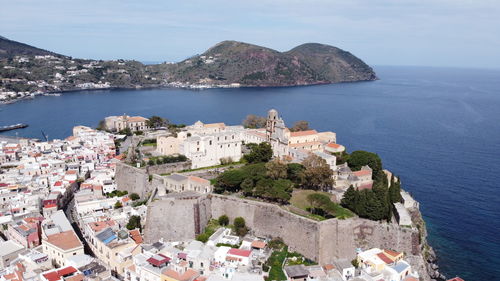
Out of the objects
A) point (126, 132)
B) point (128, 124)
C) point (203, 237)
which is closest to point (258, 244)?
point (203, 237)

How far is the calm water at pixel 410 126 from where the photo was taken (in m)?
34.5

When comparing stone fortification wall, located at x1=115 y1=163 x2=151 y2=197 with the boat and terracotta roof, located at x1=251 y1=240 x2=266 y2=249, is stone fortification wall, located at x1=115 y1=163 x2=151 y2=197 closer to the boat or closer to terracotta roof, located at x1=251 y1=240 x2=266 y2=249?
terracotta roof, located at x1=251 y1=240 x2=266 y2=249

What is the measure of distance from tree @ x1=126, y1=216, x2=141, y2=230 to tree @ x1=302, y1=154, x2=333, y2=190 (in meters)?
13.3

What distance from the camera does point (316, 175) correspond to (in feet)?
103

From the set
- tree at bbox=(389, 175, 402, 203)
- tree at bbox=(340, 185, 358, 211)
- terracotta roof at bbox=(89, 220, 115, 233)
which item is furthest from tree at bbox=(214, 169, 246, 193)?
tree at bbox=(389, 175, 402, 203)

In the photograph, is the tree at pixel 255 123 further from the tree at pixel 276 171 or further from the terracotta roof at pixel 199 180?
Result: the terracotta roof at pixel 199 180

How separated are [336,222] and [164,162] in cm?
1689

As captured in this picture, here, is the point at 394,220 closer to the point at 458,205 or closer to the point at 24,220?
the point at 458,205

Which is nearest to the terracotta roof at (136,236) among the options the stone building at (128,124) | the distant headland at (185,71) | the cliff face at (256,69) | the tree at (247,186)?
the tree at (247,186)

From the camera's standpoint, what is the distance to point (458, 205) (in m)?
39.4

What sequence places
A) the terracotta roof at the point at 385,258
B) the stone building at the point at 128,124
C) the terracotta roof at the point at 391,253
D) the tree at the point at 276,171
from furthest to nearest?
1. the stone building at the point at 128,124
2. the tree at the point at 276,171
3. the terracotta roof at the point at 391,253
4. the terracotta roof at the point at 385,258

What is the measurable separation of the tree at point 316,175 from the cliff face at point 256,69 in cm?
12224

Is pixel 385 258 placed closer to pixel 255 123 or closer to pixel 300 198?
pixel 300 198

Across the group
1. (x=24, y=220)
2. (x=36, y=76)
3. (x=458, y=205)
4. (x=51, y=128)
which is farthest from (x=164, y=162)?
(x=36, y=76)
